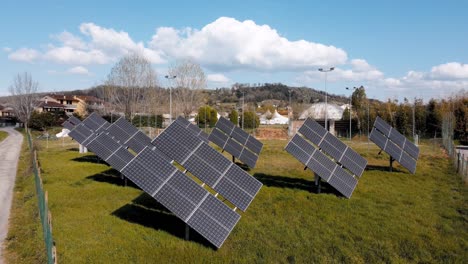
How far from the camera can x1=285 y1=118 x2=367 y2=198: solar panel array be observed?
16797 millimetres

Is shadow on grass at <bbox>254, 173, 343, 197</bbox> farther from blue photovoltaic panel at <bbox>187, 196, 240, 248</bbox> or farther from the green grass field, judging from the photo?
blue photovoltaic panel at <bbox>187, 196, 240, 248</bbox>

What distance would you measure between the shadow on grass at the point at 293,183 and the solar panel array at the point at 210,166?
6090 millimetres

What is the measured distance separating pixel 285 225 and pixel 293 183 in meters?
7.10

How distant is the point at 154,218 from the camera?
1332cm

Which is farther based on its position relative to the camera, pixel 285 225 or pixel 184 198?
pixel 285 225

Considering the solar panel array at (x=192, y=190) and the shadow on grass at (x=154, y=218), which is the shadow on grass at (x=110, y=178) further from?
the solar panel array at (x=192, y=190)

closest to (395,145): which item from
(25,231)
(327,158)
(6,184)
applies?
(327,158)

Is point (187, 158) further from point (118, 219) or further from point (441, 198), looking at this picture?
Answer: point (441, 198)

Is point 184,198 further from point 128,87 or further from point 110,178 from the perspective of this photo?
point 128,87

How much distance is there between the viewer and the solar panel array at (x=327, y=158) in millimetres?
16797

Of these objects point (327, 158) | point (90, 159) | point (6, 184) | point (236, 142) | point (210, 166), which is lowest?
point (6, 184)

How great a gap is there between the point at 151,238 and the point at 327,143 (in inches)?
463

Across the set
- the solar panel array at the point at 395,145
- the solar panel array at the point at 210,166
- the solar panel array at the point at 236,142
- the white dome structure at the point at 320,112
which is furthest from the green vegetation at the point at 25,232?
the white dome structure at the point at 320,112

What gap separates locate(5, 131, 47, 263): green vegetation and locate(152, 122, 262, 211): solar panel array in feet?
16.5
